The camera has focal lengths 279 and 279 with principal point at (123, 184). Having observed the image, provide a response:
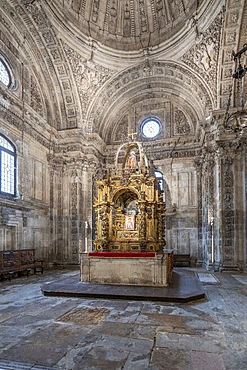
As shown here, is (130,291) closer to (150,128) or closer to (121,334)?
(121,334)

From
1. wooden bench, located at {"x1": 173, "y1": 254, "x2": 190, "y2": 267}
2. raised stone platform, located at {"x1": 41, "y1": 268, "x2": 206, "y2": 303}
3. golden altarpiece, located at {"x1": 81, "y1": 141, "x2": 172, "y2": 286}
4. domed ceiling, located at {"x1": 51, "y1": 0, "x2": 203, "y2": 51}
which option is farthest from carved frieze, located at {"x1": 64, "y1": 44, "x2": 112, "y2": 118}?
raised stone platform, located at {"x1": 41, "y1": 268, "x2": 206, "y2": 303}

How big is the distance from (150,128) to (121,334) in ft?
50.6

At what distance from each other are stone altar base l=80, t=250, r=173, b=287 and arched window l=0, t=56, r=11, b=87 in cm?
902

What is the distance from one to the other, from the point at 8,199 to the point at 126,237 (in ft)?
18.4

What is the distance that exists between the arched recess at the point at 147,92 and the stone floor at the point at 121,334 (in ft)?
38.6

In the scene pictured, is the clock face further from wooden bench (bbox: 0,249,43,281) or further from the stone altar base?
the stone altar base

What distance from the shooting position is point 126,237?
11.2 m

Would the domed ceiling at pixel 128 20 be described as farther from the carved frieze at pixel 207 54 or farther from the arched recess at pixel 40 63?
the arched recess at pixel 40 63

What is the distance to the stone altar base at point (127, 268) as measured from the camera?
9.39m

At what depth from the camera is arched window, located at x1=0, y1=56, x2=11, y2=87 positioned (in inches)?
509

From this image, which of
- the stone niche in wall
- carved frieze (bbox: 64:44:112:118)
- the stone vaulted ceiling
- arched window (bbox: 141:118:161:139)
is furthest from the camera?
arched window (bbox: 141:118:161:139)

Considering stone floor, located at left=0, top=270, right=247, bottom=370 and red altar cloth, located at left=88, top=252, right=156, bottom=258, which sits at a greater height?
red altar cloth, located at left=88, top=252, right=156, bottom=258

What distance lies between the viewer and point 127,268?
9.70 m

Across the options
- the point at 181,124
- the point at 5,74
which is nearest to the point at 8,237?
the point at 5,74
